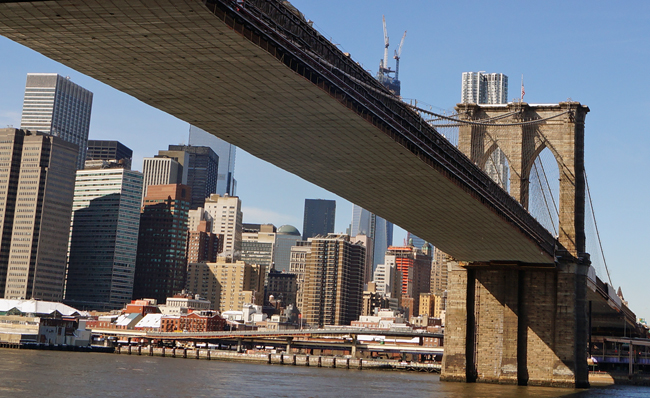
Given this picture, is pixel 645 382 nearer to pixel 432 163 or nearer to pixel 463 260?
pixel 463 260

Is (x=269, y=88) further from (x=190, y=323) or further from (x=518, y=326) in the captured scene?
(x=190, y=323)

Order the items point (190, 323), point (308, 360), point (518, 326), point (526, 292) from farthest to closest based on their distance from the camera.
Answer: point (190, 323)
point (308, 360)
point (526, 292)
point (518, 326)

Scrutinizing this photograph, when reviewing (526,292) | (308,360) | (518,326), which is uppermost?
(526,292)

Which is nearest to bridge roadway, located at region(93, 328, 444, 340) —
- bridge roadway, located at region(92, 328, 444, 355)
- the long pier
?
bridge roadway, located at region(92, 328, 444, 355)

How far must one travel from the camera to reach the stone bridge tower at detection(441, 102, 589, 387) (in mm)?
63062

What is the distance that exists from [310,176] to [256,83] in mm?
16500

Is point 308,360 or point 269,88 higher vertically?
point 269,88

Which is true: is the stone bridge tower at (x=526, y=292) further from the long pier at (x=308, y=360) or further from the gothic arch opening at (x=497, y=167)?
the long pier at (x=308, y=360)

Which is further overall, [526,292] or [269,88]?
[526,292]

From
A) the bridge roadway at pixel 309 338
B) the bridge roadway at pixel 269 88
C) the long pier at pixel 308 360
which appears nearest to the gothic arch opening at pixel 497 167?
the bridge roadway at pixel 269 88

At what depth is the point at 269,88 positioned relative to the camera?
99.0 ft

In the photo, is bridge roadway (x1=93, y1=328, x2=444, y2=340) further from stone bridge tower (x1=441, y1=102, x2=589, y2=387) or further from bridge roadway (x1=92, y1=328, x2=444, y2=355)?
stone bridge tower (x1=441, y1=102, x2=589, y2=387)

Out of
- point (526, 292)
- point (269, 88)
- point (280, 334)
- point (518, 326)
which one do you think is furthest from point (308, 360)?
point (269, 88)

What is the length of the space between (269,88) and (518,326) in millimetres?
40009
